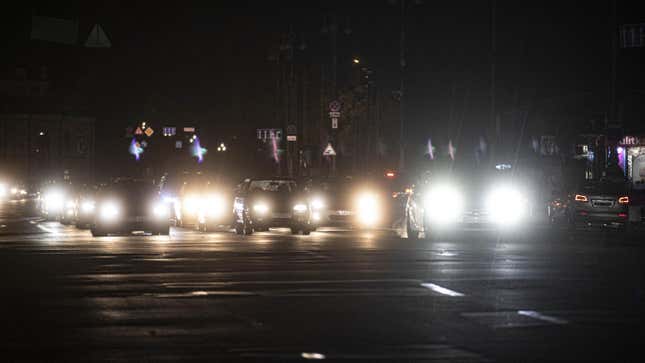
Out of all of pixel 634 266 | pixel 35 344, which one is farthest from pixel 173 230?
pixel 35 344

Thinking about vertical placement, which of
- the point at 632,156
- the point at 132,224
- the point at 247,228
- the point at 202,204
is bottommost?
the point at 247,228

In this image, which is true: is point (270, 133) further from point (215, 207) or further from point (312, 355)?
point (312, 355)

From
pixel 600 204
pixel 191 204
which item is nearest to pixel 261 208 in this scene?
pixel 191 204

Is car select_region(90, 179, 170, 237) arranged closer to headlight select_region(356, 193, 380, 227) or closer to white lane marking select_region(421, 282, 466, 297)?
headlight select_region(356, 193, 380, 227)

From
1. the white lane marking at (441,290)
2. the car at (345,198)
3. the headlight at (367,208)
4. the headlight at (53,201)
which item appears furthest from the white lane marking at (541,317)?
the headlight at (53,201)

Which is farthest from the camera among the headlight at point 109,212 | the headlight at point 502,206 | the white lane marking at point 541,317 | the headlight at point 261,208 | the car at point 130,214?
the headlight at point 261,208

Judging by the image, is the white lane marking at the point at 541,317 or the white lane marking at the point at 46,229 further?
the white lane marking at the point at 46,229

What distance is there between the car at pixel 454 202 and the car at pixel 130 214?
683cm

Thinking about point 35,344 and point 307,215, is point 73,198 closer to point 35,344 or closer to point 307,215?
point 307,215

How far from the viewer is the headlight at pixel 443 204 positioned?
34719 mm

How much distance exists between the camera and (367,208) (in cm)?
5212

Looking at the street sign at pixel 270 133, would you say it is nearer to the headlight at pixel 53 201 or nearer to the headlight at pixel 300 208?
the headlight at pixel 53 201

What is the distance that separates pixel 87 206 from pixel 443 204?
1244 cm

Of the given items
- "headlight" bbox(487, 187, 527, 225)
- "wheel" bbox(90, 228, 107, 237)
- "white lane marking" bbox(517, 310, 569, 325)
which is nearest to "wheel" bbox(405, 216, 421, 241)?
"headlight" bbox(487, 187, 527, 225)
